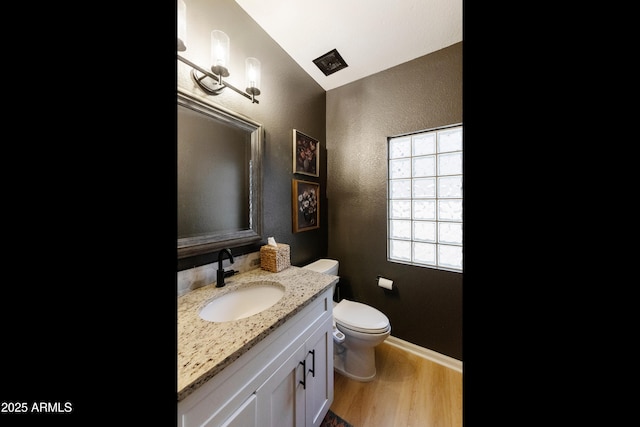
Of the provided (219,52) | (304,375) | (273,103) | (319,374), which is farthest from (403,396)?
(219,52)

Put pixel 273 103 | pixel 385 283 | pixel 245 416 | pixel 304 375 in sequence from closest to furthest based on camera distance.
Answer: pixel 245 416 → pixel 304 375 → pixel 273 103 → pixel 385 283

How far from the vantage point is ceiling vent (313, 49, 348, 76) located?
1.58 m

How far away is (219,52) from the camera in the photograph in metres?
1.01

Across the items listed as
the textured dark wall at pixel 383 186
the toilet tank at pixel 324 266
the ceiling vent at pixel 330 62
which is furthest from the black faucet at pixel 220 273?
the ceiling vent at pixel 330 62

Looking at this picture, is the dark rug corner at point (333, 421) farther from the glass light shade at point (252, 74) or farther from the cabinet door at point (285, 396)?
the glass light shade at point (252, 74)

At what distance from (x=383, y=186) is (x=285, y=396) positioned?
1.51 metres

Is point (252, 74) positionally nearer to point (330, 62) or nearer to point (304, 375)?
point (330, 62)

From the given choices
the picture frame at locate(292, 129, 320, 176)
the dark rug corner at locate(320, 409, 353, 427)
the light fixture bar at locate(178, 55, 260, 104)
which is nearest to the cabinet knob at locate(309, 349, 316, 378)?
the dark rug corner at locate(320, 409, 353, 427)

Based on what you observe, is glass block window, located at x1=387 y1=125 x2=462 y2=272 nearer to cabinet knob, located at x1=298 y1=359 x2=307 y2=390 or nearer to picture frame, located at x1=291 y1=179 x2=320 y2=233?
picture frame, located at x1=291 y1=179 x2=320 y2=233

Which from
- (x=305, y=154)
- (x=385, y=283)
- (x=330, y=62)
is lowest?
(x=385, y=283)

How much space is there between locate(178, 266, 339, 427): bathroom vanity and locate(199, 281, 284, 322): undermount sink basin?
23 millimetres

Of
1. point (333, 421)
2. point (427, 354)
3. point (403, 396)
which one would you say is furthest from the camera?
point (427, 354)

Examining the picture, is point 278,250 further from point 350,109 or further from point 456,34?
point 456,34

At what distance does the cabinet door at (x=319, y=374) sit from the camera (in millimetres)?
959
